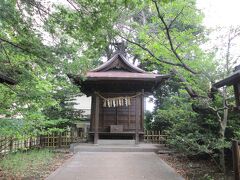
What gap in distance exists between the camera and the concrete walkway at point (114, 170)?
294 inches

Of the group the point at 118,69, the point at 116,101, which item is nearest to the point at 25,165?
the point at 116,101

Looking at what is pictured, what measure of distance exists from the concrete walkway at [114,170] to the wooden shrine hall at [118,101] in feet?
13.7

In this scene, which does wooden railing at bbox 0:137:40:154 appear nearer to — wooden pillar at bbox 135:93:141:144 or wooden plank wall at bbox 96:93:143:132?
wooden plank wall at bbox 96:93:143:132

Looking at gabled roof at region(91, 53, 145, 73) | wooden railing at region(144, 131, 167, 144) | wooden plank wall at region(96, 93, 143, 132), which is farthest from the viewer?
wooden railing at region(144, 131, 167, 144)

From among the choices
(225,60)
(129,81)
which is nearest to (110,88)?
(129,81)

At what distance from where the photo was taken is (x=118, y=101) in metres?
14.5

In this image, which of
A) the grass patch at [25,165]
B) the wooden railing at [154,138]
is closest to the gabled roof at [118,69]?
the wooden railing at [154,138]

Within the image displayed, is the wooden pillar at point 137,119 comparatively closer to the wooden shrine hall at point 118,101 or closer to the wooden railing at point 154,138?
the wooden shrine hall at point 118,101

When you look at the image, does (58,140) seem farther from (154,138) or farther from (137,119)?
(154,138)

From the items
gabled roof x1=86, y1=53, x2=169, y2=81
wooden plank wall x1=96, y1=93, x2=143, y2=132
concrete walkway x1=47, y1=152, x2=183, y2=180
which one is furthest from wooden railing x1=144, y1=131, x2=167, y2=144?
concrete walkway x1=47, y1=152, x2=183, y2=180

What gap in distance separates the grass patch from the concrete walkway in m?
0.68

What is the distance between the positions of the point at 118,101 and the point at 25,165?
6.74m

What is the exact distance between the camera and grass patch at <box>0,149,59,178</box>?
783 centimetres

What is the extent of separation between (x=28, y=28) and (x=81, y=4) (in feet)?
5.43
